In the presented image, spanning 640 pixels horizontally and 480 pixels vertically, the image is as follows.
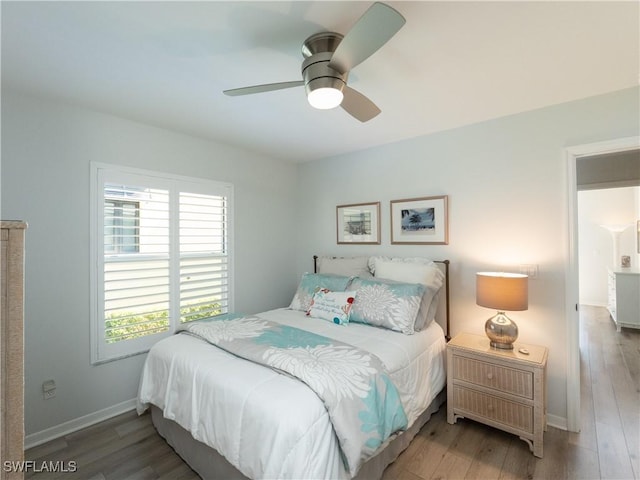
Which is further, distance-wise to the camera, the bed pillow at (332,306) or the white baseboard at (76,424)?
the bed pillow at (332,306)

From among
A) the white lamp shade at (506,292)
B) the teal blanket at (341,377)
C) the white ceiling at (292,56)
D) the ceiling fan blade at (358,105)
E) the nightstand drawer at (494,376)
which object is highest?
the white ceiling at (292,56)

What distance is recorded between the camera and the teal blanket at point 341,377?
1.42 metres

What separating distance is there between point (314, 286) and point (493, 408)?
1738 millimetres

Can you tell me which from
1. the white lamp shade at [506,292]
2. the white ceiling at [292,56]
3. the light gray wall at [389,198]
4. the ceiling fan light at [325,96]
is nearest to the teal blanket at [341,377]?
the white lamp shade at [506,292]

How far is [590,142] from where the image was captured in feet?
7.26

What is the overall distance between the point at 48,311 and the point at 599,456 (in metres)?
4.01

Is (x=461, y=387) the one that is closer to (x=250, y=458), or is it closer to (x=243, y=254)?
(x=250, y=458)

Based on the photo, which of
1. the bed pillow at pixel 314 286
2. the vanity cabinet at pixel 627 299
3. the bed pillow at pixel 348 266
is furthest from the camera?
the vanity cabinet at pixel 627 299

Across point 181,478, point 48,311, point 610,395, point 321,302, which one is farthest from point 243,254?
point 610,395

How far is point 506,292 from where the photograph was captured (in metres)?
2.15

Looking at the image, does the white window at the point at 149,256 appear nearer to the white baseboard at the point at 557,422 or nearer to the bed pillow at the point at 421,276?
the bed pillow at the point at 421,276

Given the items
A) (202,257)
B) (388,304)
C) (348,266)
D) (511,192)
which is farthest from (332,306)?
(511,192)

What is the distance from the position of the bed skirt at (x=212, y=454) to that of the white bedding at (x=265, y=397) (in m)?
0.18

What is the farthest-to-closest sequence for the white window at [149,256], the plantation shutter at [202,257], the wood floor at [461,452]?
the plantation shutter at [202,257] → the white window at [149,256] → the wood floor at [461,452]
